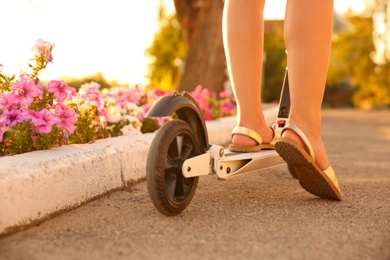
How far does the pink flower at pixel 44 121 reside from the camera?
3254mm

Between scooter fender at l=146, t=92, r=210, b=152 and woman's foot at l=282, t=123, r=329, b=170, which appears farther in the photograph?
woman's foot at l=282, t=123, r=329, b=170

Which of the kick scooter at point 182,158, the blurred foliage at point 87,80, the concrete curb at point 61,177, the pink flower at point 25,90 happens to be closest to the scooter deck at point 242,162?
the kick scooter at point 182,158

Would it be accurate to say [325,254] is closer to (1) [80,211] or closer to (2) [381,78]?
(1) [80,211]

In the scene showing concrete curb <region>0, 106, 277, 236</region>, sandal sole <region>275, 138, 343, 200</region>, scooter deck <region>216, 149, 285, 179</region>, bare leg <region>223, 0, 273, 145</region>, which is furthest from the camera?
bare leg <region>223, 0, 273, 145</region>

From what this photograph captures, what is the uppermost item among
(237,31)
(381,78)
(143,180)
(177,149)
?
(237,31)

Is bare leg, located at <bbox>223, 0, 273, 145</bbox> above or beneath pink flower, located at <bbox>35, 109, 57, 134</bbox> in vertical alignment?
above

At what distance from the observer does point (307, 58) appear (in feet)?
10.0

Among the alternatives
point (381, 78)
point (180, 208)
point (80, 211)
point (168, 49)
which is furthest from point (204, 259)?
point (168, 49)

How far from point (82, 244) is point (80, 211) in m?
0.57

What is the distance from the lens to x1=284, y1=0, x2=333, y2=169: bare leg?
303 centimetres

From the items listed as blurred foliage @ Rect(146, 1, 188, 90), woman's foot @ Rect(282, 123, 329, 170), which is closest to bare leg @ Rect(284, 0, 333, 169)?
woman's foot @ Rect(282, 123, 329, 170)

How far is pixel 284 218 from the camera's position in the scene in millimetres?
2848

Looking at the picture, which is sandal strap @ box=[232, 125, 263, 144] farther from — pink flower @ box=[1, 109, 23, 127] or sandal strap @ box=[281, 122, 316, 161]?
pink flower @ box=[1, 109, 23, 127]

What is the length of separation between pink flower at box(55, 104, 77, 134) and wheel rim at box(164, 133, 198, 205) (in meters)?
0.72
